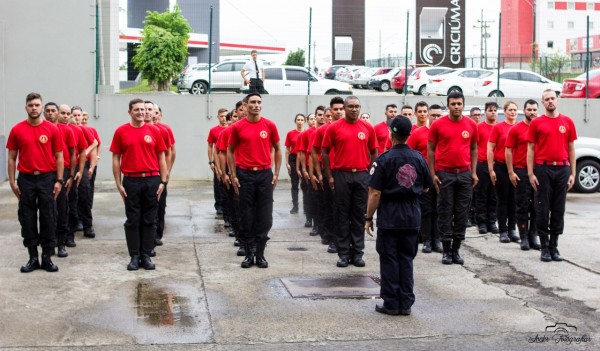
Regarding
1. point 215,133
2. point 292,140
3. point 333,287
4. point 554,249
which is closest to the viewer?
point 333,287

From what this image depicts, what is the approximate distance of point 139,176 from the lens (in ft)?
30.9

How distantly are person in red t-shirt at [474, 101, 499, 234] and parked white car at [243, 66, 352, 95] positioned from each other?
393 inches

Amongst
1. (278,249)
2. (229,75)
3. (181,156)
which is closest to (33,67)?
(181,156)

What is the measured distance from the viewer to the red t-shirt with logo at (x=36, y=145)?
917 cm

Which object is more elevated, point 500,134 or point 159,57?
point 159,57

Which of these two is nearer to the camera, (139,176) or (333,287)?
(333,287)

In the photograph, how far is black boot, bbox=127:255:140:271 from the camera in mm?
9445

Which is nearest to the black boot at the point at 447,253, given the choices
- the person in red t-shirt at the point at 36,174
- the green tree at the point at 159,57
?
the person in red t-shirt at the point at 36,174

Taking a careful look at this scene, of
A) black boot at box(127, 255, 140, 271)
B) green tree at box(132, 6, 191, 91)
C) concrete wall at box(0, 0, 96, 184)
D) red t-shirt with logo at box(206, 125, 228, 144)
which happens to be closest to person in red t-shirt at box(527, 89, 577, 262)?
black boot at box(127, 255, 140, 271)

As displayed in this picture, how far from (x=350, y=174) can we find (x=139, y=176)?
2372mm

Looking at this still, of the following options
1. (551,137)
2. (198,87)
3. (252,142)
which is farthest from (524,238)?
(198,87)

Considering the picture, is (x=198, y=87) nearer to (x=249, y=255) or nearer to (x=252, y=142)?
(x=252, y=142)

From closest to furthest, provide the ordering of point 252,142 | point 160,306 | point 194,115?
point 160,306 → point 252,142 → point 194,115

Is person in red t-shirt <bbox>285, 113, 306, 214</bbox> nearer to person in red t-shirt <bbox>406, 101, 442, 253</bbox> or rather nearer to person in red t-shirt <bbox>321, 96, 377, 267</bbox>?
person in red t-shirt <bbox>406, 101, 442, 253</bbox>
